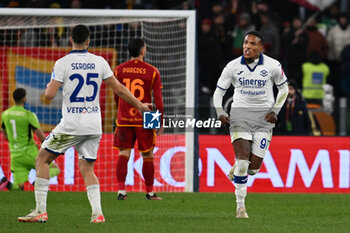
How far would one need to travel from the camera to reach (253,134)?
1012 cm

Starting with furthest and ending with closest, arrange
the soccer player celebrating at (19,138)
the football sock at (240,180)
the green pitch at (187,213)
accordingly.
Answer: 1. the soccer player celebrating at (19,138)
2. the football sock at (240,180)
3. the green pitch at (187,213)

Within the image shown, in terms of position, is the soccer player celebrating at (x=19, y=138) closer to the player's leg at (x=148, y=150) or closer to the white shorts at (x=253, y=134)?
the player's leg at (x=148, y=150)

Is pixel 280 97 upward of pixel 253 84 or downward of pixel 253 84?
downward

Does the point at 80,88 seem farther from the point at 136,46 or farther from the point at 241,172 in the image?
the point at 136,46

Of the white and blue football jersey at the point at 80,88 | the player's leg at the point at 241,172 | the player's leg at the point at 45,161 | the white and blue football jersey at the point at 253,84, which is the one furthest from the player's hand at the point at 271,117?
the player's leg at the point at 45,161

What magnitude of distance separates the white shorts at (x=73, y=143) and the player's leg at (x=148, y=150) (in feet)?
12.3

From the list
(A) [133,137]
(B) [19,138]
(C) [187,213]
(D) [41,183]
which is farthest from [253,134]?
(B) [19,138]

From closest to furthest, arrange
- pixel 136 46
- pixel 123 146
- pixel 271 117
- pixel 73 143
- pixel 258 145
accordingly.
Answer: pixel 73 143 → pixel 271 117 → pixel 258 145 → pixel 136 46 → pixel 123 146

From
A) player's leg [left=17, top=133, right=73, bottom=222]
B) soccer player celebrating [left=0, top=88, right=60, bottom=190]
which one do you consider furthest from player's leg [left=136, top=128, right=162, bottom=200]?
player's leg [left=17, top=133, right=73, bottom=222]

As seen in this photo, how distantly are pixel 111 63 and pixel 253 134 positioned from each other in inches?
274

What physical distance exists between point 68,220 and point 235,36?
11.9 metres

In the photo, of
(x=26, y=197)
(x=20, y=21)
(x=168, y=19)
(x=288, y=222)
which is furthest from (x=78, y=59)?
(x=20, y=21)

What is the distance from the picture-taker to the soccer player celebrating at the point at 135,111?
12.6 meters

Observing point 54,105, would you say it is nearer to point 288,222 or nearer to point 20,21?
point 20,21
